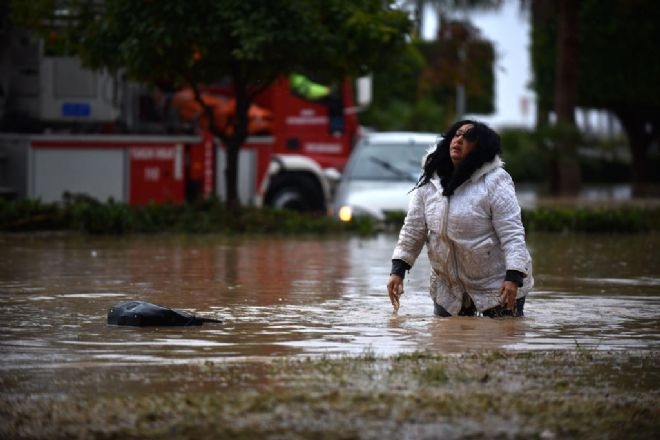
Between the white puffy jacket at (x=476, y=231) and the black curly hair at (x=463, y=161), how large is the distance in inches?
1.5

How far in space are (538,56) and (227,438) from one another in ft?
112

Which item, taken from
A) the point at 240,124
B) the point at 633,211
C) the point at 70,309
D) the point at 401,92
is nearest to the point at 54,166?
the point at 240,124

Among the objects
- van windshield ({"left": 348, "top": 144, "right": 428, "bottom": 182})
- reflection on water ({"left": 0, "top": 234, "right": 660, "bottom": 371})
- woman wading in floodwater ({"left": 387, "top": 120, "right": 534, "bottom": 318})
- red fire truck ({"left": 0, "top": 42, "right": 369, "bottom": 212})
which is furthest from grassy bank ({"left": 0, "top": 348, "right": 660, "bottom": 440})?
red fire truck ({"left": 0, "top": 42, "right": 369, "bottom": 212})

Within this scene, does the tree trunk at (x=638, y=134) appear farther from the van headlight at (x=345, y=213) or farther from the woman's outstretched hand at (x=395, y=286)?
the woman's outstretched hand at (x=395, y=286)

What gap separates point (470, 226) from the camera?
384 inches

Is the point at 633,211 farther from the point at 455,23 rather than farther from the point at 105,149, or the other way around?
the point at 455,23

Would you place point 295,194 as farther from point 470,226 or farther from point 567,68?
point 470,226

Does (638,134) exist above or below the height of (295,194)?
above

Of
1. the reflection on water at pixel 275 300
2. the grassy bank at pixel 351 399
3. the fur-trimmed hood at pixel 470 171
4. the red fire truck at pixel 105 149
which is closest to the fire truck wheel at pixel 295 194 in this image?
the red fire truck at pixel 105 149

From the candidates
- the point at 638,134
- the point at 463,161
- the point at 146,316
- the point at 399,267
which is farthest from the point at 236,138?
the point at 638,134

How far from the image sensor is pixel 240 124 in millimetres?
21625

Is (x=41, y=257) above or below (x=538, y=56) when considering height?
below

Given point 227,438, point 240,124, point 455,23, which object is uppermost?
point 455,23

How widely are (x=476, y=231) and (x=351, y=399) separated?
2991 millimetres
